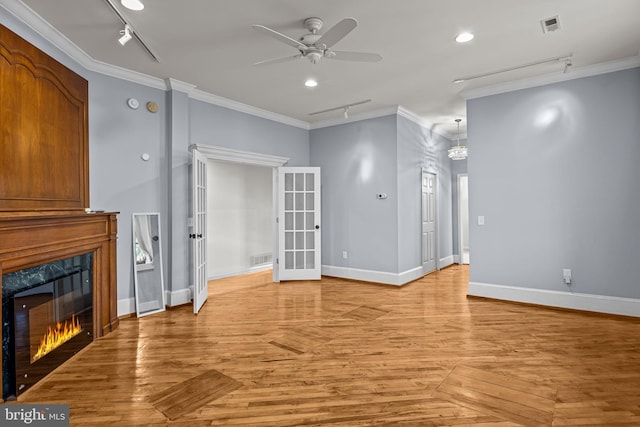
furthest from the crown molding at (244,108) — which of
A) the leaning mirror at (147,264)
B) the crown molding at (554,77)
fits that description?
the crown molding at (554,77)

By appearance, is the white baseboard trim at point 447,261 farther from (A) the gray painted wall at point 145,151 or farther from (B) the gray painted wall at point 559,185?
(A) the gray painted wall at point 145,151

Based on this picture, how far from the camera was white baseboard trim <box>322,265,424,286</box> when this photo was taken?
→ 18.6 ft

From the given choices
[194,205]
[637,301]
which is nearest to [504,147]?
[637,301]

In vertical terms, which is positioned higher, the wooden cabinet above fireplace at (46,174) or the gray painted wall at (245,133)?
the gray painted wall at (245,133)

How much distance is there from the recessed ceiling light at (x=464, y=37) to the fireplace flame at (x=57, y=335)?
4.34 metres

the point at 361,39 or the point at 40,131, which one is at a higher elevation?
the point at 361,39

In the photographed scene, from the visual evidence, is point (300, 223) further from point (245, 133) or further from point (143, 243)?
point (143, 243)

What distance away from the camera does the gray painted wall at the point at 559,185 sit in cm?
391

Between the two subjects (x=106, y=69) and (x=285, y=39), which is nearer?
(x=285, y=39)

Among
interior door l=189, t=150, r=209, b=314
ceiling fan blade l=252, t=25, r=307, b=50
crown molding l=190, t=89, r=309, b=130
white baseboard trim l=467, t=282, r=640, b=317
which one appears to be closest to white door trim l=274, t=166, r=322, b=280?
crown molding l=190, t=89, r=309, b=130

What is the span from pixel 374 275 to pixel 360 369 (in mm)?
3245

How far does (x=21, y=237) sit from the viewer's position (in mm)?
2465

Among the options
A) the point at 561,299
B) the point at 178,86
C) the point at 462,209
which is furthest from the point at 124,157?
the point at 462,209

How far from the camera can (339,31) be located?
2.53 metres
